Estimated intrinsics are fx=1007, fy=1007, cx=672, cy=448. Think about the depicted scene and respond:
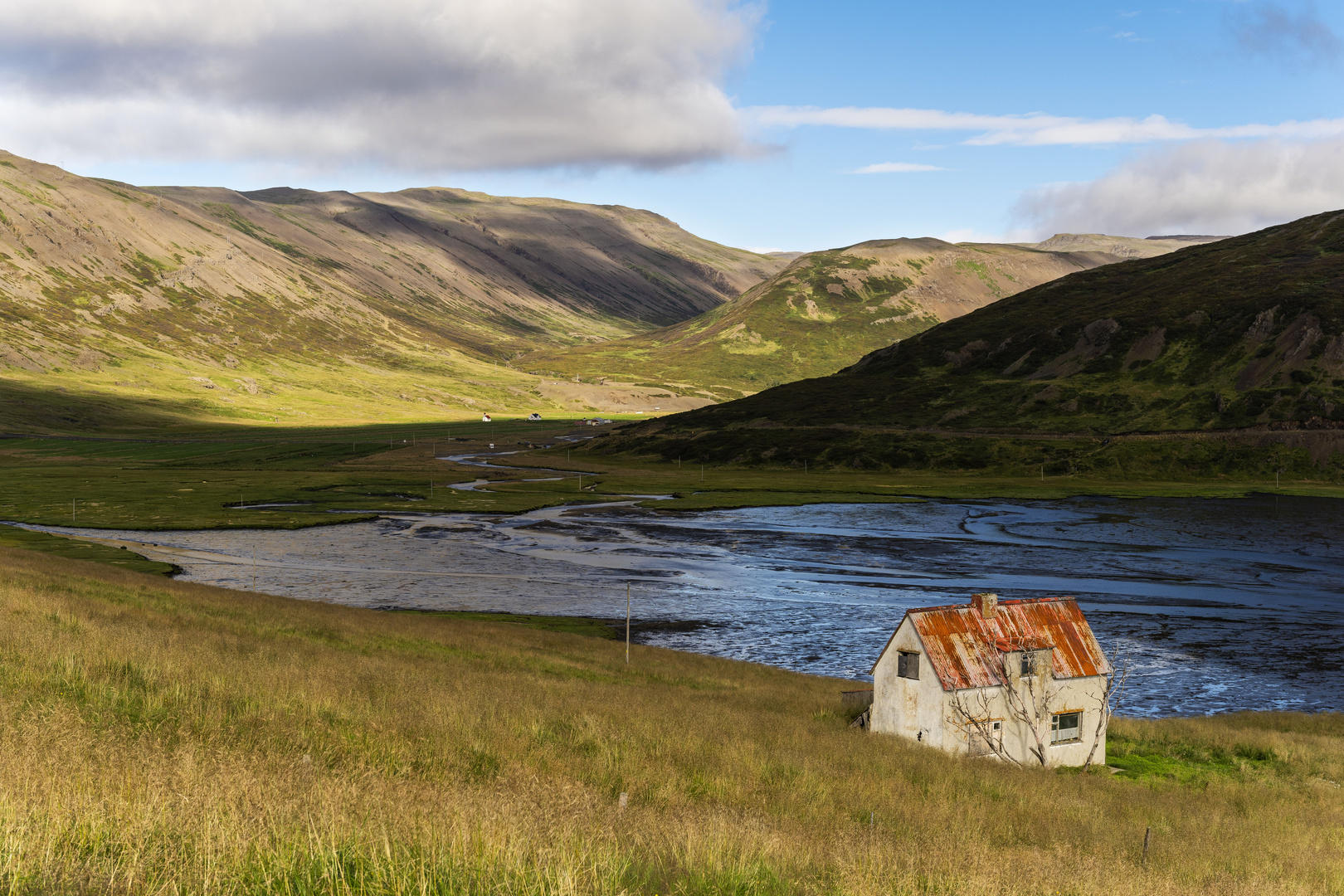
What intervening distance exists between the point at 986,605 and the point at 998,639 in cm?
113

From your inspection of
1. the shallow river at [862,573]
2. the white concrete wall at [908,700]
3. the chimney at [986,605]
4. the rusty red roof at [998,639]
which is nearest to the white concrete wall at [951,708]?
the white concrete wall at [908,700]

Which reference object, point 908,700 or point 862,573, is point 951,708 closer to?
point 908,700

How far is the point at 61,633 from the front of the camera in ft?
71.9

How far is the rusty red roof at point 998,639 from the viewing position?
31.1 metres

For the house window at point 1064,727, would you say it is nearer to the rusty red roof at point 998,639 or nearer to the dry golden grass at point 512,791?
the rusty red roof at point 998,639

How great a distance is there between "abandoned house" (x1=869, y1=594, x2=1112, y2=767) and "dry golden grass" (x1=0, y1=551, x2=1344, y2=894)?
222 cm

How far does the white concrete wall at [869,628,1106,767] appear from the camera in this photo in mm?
30656

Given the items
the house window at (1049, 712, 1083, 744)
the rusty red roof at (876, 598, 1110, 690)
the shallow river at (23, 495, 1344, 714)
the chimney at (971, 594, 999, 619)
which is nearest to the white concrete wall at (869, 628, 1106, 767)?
the house window at (1049, 712, 1083, 744)

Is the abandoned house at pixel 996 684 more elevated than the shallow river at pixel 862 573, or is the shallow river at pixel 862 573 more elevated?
the abandoned house at pixel 996 684

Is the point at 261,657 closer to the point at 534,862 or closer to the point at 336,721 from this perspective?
the point at 336,721

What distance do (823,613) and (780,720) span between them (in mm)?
35436

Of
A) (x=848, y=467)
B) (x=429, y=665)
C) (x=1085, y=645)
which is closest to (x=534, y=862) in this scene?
(x=429, y=665)

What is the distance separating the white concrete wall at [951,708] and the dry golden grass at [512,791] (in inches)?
71.5

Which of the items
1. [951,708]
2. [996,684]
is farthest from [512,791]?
[996,684]
